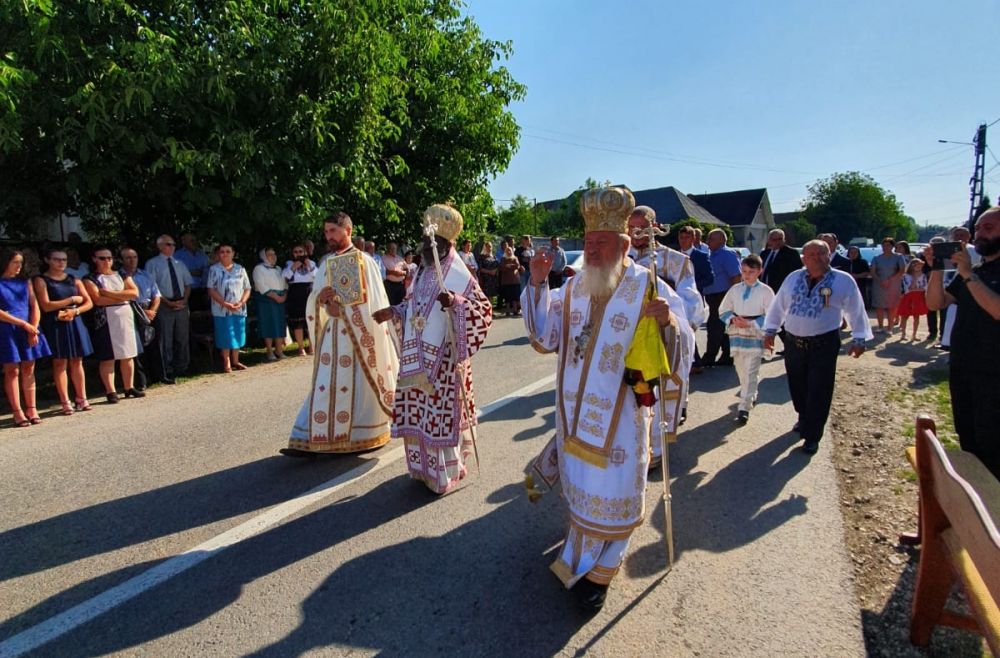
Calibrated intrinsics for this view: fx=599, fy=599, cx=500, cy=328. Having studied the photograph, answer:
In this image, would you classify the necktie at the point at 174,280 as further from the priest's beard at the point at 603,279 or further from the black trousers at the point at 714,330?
the black trousers at the point at 714,330

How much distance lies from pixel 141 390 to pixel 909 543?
8087 mm

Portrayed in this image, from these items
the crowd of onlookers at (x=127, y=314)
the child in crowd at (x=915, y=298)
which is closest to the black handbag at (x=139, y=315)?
the crowd of onlookers at (x=127, y=314)

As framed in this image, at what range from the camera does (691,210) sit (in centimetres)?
4978

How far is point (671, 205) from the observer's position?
164ft

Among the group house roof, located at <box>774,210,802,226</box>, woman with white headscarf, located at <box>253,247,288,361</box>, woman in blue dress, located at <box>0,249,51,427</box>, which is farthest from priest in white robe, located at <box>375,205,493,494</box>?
house roof, located at <box>774,210,802,226</box>

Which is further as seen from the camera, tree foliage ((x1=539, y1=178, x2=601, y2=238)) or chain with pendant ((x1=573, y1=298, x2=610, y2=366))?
tree foliage ((x1=539, y1=178, x2=601, y2=238))

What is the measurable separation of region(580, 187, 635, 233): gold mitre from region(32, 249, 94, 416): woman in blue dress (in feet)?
21.1

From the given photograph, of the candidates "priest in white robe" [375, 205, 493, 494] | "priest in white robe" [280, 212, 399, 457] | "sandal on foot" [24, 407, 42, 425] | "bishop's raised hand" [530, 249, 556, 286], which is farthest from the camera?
"sandal on foot" [24, 407, 42, 425]

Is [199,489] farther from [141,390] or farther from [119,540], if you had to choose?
[141,390]

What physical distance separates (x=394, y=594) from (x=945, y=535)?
8.55 feet

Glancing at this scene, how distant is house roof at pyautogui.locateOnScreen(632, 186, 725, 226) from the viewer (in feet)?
161

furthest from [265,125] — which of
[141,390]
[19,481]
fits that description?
[19,481]

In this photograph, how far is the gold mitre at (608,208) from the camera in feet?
10.1

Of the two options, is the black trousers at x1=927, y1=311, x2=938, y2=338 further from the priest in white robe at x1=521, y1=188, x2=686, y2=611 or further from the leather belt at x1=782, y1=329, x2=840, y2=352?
the priest in white robe at x1=521, y1=188, x2=686, y2=611
